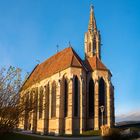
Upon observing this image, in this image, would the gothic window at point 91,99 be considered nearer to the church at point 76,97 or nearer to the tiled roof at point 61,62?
the church at point 76,97

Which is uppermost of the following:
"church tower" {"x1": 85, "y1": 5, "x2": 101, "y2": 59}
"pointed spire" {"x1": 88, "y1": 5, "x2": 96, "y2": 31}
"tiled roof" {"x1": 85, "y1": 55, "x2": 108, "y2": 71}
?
"pointed spire" {"x1": 88, "y1": 5, "x2": 96, "y2": 31}

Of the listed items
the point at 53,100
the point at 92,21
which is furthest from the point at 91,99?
the point at 92,21

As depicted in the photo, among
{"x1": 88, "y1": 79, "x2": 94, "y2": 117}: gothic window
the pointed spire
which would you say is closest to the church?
{"x1": 88, "y1": 79, "x2": 94, "y2": 117}: gothic window

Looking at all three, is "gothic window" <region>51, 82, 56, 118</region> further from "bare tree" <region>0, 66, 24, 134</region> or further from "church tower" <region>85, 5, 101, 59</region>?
"bare tree" <region>0, 66, 24, 134</region>

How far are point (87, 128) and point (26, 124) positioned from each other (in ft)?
56.3

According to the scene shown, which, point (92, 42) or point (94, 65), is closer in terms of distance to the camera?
point (94, 65)

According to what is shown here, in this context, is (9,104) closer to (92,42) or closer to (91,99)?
(91,99)

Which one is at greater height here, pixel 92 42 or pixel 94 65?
pixel 92 42

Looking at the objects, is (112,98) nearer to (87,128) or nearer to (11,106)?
(87,128)

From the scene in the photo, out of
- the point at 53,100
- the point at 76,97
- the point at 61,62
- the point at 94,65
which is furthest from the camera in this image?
the point at 61,62

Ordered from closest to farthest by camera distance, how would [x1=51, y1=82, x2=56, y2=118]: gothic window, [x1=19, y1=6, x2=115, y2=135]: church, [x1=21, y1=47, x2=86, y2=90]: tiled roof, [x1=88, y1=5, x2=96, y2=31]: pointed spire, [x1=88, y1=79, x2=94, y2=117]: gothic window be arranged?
[x1=19, y1=6, x2=115, y2=135]: church → [x1=88, y1=79, x2=94, y2=117]: gothic window → [x1=21, y1=47, x2=86, y2=90]: tiled roof → [x1=51, y1=82, x2=56, y2=118]: gothic window → [x1=88, y1=5, x2=96, y2=31]: pointed spire

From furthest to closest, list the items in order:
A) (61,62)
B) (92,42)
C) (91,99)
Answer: (92,42) < (61,62) < (91,99)

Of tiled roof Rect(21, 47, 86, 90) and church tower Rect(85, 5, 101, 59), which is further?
church tower Rect(85, 5, 101, 59)

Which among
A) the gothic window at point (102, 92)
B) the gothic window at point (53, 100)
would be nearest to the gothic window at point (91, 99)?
the gothic window at point (102, 92)
